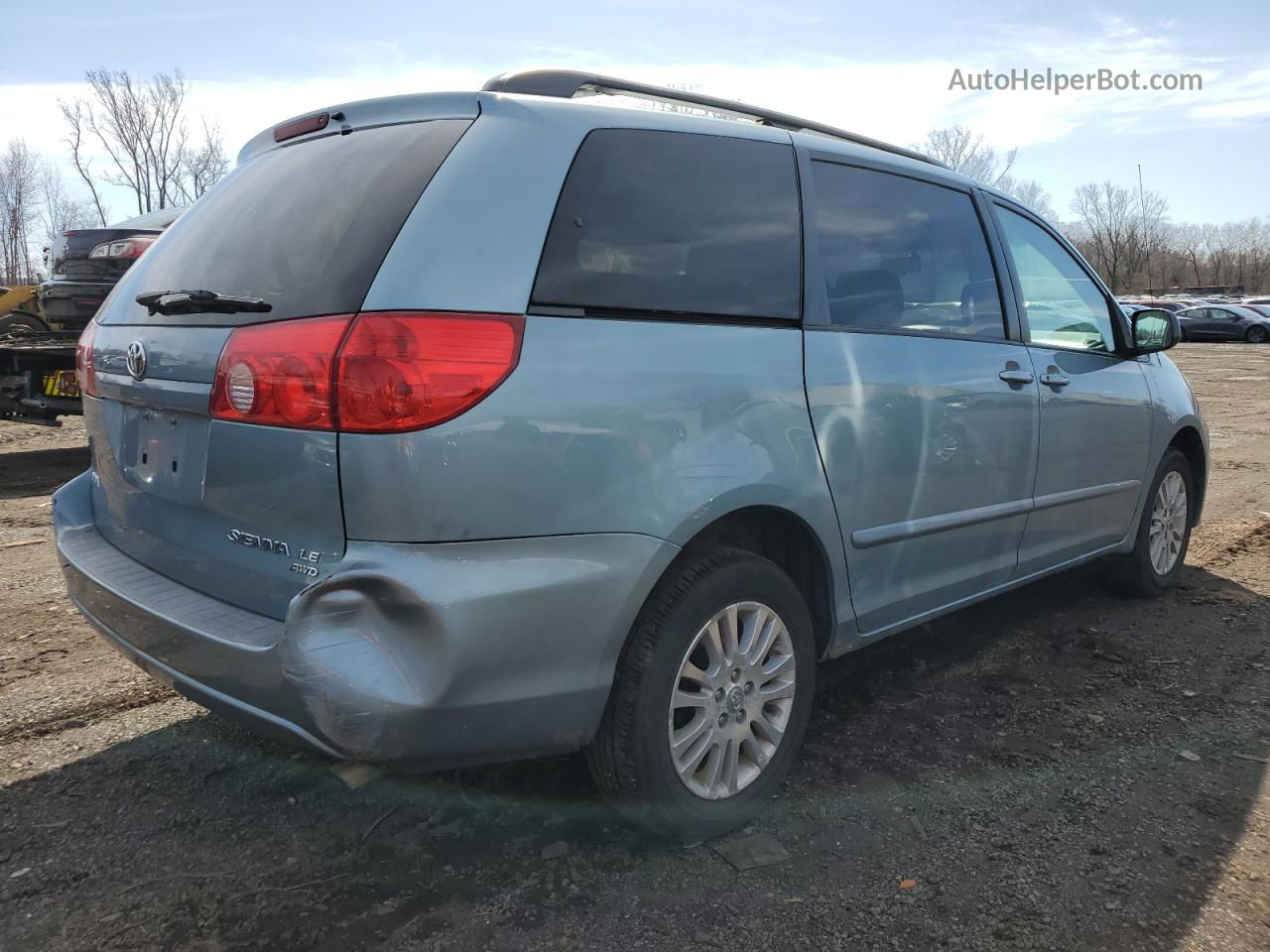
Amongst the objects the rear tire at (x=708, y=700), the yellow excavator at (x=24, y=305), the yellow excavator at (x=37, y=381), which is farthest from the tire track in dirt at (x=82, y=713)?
the yellow excavator at (x=24, y=305)

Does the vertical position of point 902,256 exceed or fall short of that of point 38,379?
it exceeds it

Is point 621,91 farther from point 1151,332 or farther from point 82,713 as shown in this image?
point 1151,332

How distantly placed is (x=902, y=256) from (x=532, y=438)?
1673 millimetres

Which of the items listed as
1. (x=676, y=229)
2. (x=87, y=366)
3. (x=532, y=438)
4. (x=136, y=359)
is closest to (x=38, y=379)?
(x=87, y=366)

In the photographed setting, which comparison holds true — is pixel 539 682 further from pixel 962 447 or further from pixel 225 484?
pixel 962 447

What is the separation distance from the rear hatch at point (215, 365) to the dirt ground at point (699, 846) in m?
0.69

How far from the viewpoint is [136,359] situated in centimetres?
235

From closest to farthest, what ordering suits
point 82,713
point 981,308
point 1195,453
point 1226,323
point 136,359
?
point 136,359, point 82,713, point 981,308, point 1195,453, point 1226,323

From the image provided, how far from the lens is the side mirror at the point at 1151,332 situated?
422 cm

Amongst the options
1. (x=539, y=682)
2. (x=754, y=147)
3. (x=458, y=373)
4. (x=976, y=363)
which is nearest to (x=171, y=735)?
(x=539, y=682)

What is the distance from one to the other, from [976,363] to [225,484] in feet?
7.65

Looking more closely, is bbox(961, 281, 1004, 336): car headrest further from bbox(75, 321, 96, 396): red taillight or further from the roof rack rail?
bbox(75, 321, 96, 396): red taillight

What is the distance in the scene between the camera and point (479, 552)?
1.90m

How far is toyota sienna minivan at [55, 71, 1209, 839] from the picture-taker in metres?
1.89
